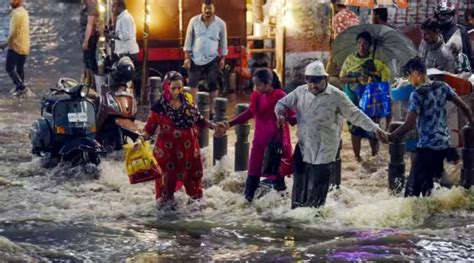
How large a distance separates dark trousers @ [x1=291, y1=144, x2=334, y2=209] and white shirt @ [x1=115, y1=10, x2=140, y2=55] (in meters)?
7.71

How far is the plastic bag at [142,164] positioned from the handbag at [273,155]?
1.19m

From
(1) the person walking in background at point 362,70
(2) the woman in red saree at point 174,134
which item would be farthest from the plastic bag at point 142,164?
(1) the person walking in background at point 362,70

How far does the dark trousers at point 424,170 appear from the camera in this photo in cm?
1067

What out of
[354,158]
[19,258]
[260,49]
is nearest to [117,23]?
[260,49]

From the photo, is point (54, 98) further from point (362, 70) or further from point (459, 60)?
point (459, 60)

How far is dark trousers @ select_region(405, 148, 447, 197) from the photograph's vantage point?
10672 mm

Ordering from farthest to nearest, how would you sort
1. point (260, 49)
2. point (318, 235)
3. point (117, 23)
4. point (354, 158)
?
point (260, 49)
point (117, 23)
point (354, 158)
point (318, 235)

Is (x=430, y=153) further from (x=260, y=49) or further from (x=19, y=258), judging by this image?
(x=260, y=49)

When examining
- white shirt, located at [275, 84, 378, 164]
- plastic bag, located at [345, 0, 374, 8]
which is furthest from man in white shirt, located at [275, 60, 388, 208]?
plastic bag, located at [345, 0, 374, 8]

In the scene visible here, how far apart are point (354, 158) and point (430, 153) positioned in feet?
11.1

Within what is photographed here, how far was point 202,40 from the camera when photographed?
1656cm

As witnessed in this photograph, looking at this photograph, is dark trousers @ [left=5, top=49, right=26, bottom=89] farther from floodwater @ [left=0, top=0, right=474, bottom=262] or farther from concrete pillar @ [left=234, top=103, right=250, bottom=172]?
concrete pillar @ [left=234, top=103, right=250, bottom=172]

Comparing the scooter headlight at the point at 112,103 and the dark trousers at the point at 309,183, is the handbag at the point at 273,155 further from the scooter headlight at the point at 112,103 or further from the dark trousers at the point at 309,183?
the scooter headlight at the point at 112,103

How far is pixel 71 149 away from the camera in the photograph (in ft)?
42.0
